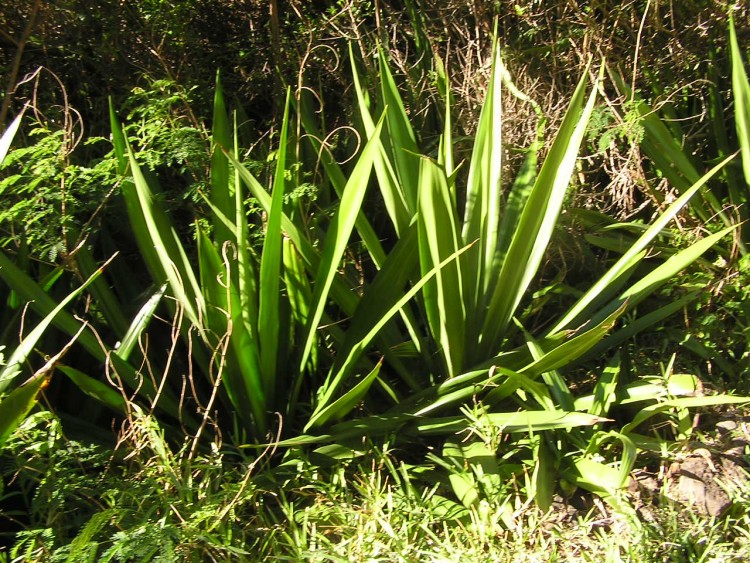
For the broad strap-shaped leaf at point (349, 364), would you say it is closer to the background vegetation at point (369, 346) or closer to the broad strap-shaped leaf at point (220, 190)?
the background vegetation at point (369, 346)

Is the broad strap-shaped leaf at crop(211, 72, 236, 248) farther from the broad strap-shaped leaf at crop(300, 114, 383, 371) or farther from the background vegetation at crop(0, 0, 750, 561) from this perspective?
the broad strap-shaped leaf at crop(300, 114, 383, 371)

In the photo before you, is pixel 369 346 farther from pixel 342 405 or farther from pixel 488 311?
pixel 488 311

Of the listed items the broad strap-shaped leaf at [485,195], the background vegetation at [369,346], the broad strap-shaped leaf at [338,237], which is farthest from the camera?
the broad strap-shaped leaf at [485,195]

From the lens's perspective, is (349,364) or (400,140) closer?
(349,364)

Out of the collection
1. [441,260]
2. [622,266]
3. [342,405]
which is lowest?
[342,405]

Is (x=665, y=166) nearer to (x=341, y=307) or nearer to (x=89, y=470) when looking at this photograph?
(x=341, y=307)

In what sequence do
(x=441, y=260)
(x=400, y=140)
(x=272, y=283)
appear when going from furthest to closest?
(x=400, y=140) → (x=441, y=260) → (x=272, y=283)

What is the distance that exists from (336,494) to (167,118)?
1.42 metres

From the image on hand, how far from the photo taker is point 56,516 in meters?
2.06

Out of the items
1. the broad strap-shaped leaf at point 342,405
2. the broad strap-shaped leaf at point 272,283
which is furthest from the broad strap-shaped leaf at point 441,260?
the broad strap-shaped leaf at point 272,283

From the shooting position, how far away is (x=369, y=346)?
2.51m

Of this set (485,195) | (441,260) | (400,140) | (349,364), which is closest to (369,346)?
(349,364)

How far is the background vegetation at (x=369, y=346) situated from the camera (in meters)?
2.16

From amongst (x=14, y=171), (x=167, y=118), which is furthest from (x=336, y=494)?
(x=14, y=171)
